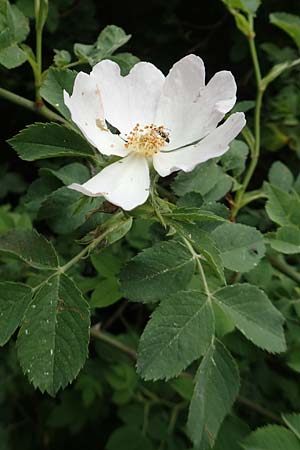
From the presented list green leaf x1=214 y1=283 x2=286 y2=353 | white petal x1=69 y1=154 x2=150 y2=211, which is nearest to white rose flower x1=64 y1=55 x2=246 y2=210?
white petal x1=69 y1=154 x2=150 y2=211

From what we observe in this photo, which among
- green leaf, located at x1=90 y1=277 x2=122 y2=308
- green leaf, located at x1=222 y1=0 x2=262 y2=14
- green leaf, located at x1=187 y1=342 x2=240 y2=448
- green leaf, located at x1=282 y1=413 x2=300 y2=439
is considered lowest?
green leaf, located at x1=282 y1=413 x2=300 y2=439

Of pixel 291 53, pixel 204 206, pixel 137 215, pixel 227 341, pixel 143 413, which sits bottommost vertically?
pixel 143 413

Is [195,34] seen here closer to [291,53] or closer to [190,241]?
[291,53]

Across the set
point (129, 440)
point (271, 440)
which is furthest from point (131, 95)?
point (129, 440)

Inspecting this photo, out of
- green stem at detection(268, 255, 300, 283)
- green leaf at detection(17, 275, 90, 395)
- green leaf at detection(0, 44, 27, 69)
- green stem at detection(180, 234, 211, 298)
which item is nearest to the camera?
green leaf at detection(17, 275, 90, 395)

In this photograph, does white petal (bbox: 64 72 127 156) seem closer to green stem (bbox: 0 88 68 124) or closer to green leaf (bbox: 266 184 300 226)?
green stem (bbox: 0 88 68 124)

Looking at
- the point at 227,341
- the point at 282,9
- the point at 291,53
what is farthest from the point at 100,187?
the point at 282,9
